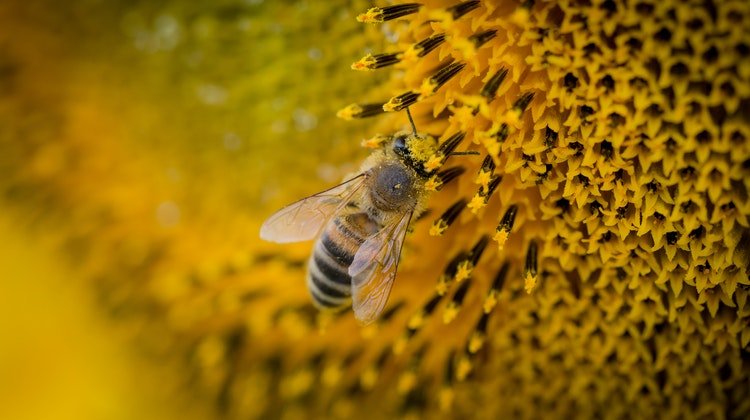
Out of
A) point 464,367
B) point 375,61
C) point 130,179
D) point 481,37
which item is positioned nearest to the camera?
point 481,37

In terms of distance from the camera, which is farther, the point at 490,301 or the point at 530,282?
the point at 490,301

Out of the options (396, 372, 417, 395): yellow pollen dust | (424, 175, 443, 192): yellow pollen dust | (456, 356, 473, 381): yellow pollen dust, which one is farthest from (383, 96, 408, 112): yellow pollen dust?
(396, 372, 417, 395): yellow pollen dust

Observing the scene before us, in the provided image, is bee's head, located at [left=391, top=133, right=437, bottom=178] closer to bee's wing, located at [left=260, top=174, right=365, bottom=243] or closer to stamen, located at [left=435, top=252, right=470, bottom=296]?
bee's wing, located at [left=260, top=174, right=365, bottom=243]

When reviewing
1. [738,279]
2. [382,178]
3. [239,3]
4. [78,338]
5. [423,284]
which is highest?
[239,3]

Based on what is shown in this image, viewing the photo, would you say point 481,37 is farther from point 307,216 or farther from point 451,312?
point 451,312

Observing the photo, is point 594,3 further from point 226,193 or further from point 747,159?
point 226,193

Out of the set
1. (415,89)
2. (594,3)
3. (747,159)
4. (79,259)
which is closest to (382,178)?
(415,89)

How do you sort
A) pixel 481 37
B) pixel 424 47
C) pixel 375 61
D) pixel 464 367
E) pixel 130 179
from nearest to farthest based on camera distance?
1. pixel 481 37
2. pixel 424 47
3. pixel 375 61
4. pixel 464 367
5. pixel 130 179

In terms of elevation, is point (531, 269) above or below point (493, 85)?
below

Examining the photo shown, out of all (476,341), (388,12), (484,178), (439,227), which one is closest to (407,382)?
(476,341)
